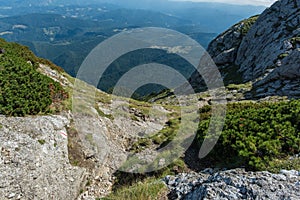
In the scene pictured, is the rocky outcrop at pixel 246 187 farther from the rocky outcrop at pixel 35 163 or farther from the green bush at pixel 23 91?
the green bush at pixel 23 91

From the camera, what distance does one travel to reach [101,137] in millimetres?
17812

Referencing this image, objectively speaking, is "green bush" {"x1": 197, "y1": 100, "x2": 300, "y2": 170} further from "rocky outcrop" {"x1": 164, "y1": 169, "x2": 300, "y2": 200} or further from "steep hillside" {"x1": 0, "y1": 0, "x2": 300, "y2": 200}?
"rocky outcrop" {"x1": 164, "y1": 169, "x2": 300, "y2": 200}

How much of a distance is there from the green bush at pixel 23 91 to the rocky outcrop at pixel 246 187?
11.1m

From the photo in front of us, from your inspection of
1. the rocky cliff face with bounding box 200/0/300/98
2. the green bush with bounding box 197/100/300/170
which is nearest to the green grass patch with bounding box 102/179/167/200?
the green bush with bounding box 197/100/300/170

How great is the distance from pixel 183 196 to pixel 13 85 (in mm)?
14094

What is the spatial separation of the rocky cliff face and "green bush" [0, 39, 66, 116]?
91.3 feet

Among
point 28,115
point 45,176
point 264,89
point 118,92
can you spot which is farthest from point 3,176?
point 118,92

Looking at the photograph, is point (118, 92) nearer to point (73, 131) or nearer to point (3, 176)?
point (73, 131)

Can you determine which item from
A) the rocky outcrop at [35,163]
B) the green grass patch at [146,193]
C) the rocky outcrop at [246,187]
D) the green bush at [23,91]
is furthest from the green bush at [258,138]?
the green bush at [23,91]

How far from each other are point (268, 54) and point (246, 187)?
4070cm

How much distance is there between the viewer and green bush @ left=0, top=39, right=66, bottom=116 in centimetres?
1524

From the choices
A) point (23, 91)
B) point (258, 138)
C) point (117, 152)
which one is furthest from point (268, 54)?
point (23, 91)

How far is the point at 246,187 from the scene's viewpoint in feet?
31.1

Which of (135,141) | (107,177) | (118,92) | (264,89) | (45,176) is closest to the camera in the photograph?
(45,176)
